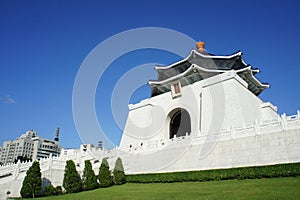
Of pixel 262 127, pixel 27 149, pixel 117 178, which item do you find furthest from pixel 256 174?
pixel 27 149

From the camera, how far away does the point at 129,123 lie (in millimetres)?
24234

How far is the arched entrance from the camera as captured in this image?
22.8 meters

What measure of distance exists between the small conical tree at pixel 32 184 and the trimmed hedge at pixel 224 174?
445cm

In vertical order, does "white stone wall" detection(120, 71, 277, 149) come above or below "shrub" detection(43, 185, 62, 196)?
above

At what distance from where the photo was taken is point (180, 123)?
931 inches

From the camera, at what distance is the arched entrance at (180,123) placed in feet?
74.7

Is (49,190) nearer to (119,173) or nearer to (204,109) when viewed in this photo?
(119,173)

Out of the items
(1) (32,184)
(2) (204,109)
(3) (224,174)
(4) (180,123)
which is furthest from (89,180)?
(4) (180,123)

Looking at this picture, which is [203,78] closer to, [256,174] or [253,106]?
[253,106]

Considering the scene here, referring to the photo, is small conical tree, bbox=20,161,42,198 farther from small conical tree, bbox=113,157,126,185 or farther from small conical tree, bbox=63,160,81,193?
small conical tree, bbox=113,157,126,185

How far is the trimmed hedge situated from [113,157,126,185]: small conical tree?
364 mm

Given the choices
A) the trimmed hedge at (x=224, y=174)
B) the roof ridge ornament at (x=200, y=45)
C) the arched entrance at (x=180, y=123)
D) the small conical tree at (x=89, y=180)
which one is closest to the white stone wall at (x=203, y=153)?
the trimmed hedge at (x=224, y=174)

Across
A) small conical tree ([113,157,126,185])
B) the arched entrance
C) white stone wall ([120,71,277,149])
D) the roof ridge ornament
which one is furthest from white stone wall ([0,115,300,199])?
the roof ridge ornament

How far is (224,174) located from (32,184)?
897cm
